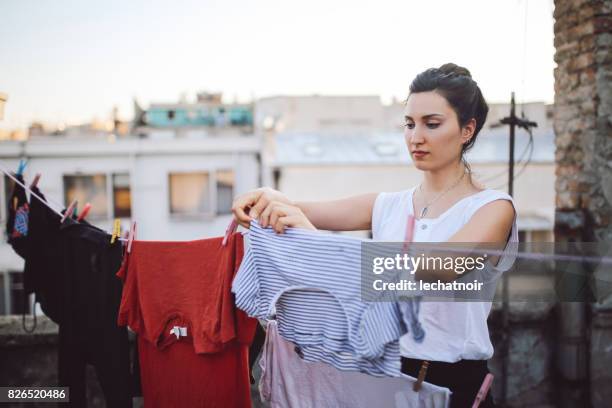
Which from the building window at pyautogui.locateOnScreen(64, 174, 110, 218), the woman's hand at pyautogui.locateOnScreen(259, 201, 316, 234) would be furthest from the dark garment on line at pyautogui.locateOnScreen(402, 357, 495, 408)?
the building window at pyautogui.locateOnScreen(64, 174, 110, 218)

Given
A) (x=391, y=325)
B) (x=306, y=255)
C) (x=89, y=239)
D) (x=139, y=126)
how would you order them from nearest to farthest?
(x=391, y=325) → (x=306, y=255) → (x=89, y=239) → (x=139, y=126)

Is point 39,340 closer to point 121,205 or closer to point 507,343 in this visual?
point 507,343

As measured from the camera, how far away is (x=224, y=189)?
1298 centimetres

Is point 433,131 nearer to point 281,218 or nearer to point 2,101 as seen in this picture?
point 281,218

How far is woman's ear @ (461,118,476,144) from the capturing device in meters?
1.59

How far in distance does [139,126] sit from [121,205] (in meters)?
3.70

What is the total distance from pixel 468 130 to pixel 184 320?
140 cm

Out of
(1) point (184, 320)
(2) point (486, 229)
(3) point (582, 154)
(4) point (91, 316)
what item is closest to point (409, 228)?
(2) point (486, 229)

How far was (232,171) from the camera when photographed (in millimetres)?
12812

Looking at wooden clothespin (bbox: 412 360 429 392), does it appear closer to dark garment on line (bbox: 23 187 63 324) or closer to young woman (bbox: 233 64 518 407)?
young woman (bbox: 233 64 518 407)

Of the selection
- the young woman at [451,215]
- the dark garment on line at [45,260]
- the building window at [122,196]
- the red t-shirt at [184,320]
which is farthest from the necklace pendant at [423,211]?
the building window at [122,196]

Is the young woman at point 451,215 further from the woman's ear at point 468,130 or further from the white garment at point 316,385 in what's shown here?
the white garment at point 316,385

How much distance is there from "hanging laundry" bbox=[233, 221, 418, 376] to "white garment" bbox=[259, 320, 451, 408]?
21cm

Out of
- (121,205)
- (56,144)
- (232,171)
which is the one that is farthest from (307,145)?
(56,144)
